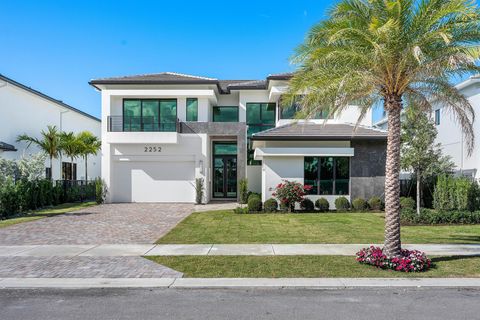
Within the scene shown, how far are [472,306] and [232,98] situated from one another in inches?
880

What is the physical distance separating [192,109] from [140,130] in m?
3.64

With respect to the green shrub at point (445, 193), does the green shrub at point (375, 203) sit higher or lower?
lower

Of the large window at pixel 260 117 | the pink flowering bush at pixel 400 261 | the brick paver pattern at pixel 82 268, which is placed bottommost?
the brick paver pattern at pixel 82 268

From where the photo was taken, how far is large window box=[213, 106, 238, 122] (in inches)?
1061

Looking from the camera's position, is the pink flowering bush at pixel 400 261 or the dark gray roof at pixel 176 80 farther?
the dark gray roof at pixel 176 80

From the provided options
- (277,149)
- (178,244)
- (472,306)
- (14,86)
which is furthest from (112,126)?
(472,306)

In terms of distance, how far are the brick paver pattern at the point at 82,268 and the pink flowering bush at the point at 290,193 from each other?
10706 mm

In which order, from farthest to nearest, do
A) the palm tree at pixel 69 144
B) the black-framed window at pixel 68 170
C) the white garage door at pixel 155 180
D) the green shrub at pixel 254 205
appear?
the black-framed window at pixel 68 170, the palm tree at pixel 69 144, the white garage door at pixel 155 180, the green shrub at pixel 254 205

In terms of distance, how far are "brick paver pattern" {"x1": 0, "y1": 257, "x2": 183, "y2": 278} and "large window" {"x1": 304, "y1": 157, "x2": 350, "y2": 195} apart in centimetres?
1264

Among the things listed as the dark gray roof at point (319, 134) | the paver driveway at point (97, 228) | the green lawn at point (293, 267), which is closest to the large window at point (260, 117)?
the dark gray roof at point (319, 134)

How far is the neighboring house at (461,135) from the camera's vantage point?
21391 mm

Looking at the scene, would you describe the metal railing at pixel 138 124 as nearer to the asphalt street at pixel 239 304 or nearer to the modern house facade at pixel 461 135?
the modern house facade at pixel 461 135

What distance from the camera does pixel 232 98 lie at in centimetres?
2703

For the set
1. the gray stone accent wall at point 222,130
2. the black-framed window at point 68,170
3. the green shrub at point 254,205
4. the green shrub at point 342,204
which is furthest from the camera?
the black-framed window at point 68,170
